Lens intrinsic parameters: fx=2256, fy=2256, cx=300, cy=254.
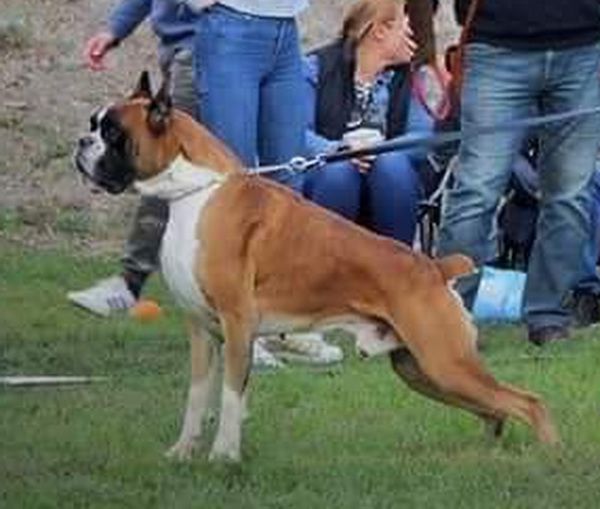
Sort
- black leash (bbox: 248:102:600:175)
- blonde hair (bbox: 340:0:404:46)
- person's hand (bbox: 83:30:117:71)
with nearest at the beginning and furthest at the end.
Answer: black leash (bbox: 248:102:600:175), person's hand (bbox: 83:30:117:71), blonde hair (bbox: 340:0:404:46)

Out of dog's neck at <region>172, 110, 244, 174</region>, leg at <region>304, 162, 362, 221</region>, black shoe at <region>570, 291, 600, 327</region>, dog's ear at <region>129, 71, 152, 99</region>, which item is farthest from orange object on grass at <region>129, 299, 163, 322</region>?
dog's neck at <region>172, 110, 244, 174</region>

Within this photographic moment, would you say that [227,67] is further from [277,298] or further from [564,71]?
[277,298]

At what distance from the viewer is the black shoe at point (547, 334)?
31.5 ft

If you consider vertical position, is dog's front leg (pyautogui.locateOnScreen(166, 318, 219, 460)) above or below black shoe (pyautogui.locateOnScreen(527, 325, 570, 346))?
above

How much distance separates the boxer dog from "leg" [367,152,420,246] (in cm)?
367

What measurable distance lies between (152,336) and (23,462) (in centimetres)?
295

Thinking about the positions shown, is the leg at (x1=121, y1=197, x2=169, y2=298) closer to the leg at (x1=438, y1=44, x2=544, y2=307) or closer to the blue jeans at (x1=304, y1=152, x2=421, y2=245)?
the blue jeans at (x1=304, y1=152, x2=421, y2=245)

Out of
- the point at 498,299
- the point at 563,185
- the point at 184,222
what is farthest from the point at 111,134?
the point at 498,299

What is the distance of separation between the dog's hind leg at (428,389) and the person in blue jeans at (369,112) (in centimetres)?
344

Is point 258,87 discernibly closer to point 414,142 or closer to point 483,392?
point 414,142

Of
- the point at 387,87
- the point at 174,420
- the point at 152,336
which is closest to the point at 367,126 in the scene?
the point at 387,87

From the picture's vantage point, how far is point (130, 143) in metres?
7.14

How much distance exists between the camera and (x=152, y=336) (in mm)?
9758

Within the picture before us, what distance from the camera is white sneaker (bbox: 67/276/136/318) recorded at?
10.3 meters
